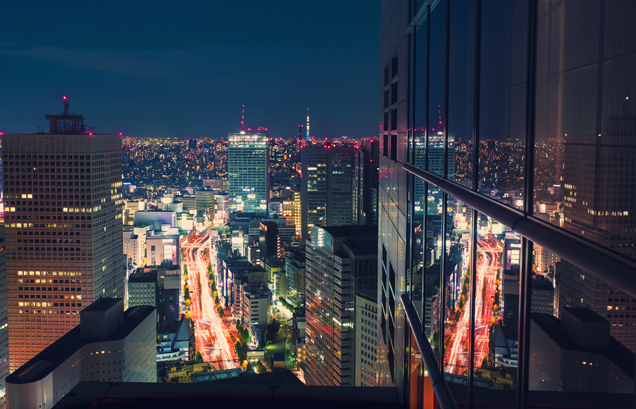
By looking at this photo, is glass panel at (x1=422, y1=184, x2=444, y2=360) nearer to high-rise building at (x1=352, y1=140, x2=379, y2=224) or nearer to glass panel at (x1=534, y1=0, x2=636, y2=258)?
glass panel at (x1=534, y1=0, x2=636, y2=258)

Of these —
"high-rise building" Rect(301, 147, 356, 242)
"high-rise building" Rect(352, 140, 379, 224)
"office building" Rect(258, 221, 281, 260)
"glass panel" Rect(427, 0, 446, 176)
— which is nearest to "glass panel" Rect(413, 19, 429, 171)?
"glass panel" Rect(427, 0, 446, 176)

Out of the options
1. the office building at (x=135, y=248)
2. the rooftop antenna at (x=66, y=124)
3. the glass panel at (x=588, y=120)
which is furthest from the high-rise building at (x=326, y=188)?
the glass panel at (x=588, y=120)

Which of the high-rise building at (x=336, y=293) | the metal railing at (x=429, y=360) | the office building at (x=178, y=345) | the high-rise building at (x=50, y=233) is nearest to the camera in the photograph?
the metal railing at (x=429, y=360)

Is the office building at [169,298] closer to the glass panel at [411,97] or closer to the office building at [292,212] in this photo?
the office building at [292,212]

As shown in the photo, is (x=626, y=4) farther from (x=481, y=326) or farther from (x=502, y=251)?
(x=481, y=326)

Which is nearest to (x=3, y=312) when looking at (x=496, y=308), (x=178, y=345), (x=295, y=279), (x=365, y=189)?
(x=178, y=345)

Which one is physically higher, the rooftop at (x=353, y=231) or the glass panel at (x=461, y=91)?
the glass panel at (x=461, y=91)

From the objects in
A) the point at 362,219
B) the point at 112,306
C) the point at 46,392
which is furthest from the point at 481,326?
the point at 362,219

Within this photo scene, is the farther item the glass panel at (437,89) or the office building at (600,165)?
the glass panel at (437,89)
